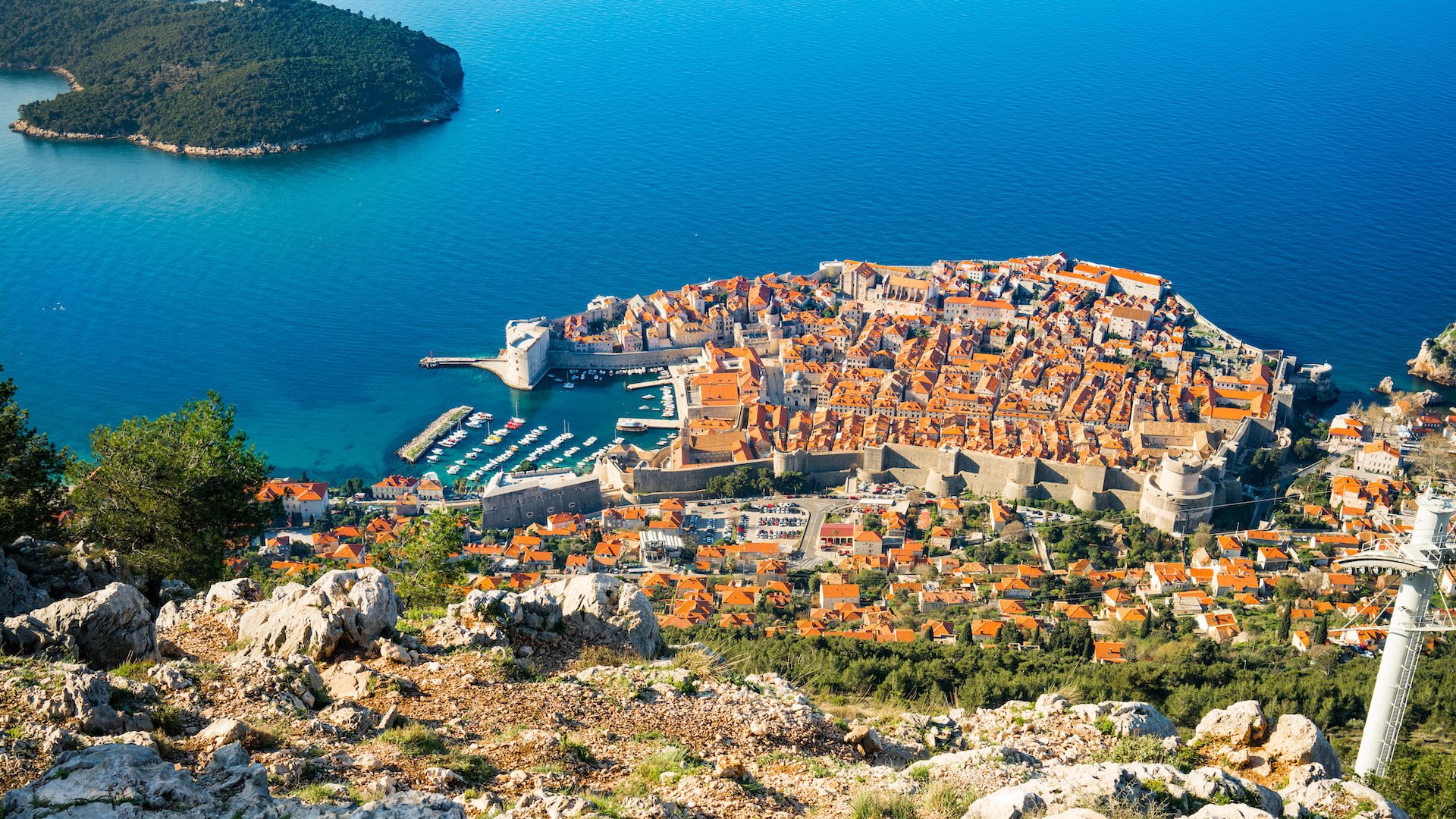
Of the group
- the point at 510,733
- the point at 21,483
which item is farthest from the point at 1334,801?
the point at 21,483

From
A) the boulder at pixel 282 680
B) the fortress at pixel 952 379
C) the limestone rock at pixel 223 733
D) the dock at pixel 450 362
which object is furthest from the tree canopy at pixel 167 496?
the dock at pixel 450 362

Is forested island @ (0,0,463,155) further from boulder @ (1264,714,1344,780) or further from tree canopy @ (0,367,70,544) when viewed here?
boulder @ (1264,714,1344,780)

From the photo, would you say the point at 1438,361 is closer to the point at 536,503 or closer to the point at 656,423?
the point at 656,423

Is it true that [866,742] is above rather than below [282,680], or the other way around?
above

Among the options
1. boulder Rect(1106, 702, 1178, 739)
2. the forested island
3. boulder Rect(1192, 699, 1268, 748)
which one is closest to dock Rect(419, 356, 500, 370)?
the forested island

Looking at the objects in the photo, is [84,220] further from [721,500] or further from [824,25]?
[824,25]
